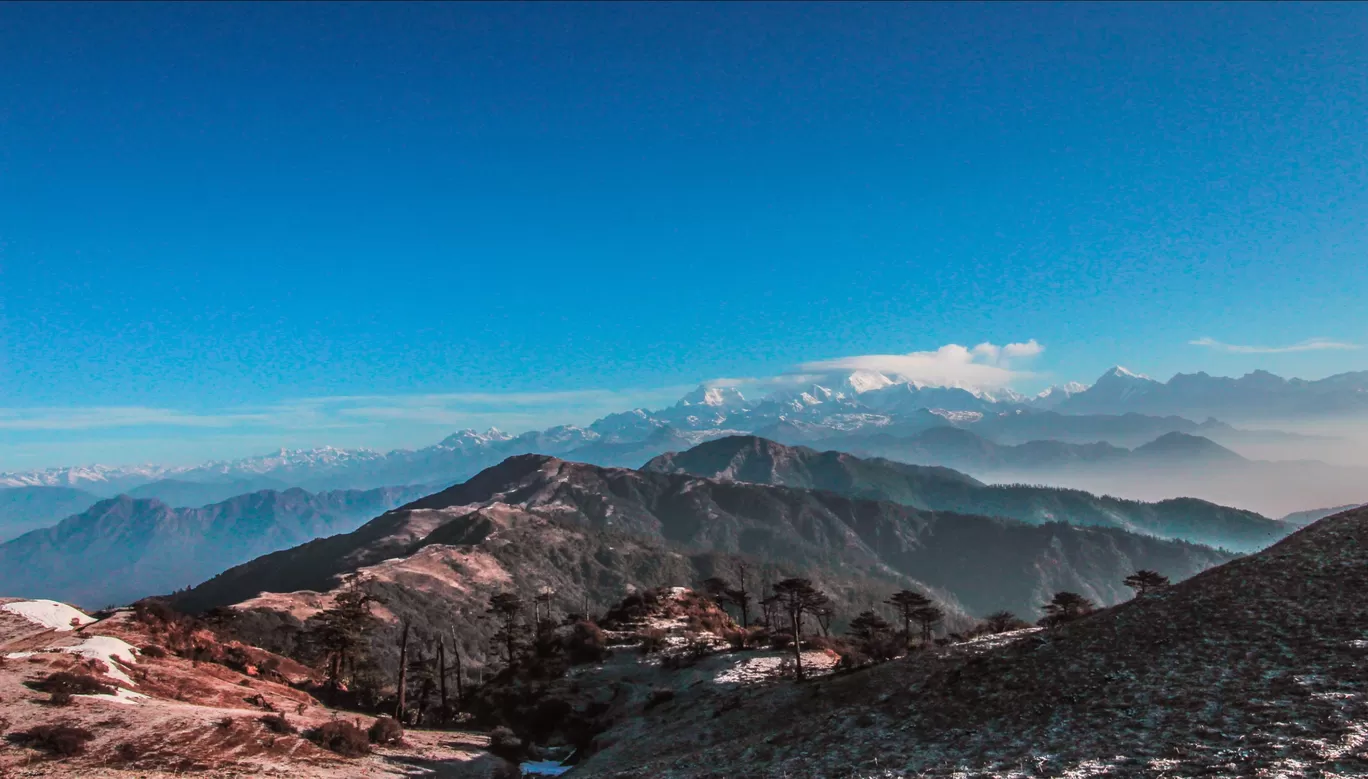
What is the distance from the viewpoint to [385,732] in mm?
44375

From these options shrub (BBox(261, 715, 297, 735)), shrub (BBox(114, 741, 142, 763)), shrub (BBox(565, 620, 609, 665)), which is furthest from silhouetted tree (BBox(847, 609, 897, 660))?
shrub (BBox(114, 741, 142, 763))

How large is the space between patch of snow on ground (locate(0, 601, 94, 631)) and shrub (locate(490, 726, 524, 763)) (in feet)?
122

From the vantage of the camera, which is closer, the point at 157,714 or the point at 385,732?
the point at 157,714

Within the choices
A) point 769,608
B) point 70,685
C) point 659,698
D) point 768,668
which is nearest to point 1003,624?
point 768,668

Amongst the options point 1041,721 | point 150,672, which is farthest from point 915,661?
point 150,672

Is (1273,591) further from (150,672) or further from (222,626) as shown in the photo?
(222,626)

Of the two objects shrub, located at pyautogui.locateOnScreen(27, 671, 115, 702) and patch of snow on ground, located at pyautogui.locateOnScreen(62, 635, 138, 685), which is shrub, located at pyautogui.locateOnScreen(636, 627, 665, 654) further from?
shrub, located at pyautogui.locateOnScreen(27, 671, 115, 702)

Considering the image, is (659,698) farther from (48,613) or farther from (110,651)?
(48,613)

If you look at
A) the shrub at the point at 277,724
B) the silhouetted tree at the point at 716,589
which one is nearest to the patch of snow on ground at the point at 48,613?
the shrub at the point at 277,724

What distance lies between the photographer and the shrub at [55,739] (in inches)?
1232

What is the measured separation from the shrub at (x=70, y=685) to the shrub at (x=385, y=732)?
1550 cm

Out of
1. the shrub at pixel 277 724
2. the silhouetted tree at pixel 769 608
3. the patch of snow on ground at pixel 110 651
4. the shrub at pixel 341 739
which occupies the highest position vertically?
the patch of snow on ground at pixel 110 651

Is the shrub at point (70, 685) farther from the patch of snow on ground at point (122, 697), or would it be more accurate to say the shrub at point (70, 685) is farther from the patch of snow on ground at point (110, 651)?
the patch of snow on ground at point (110, 651)

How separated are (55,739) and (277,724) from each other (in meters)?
10.4
